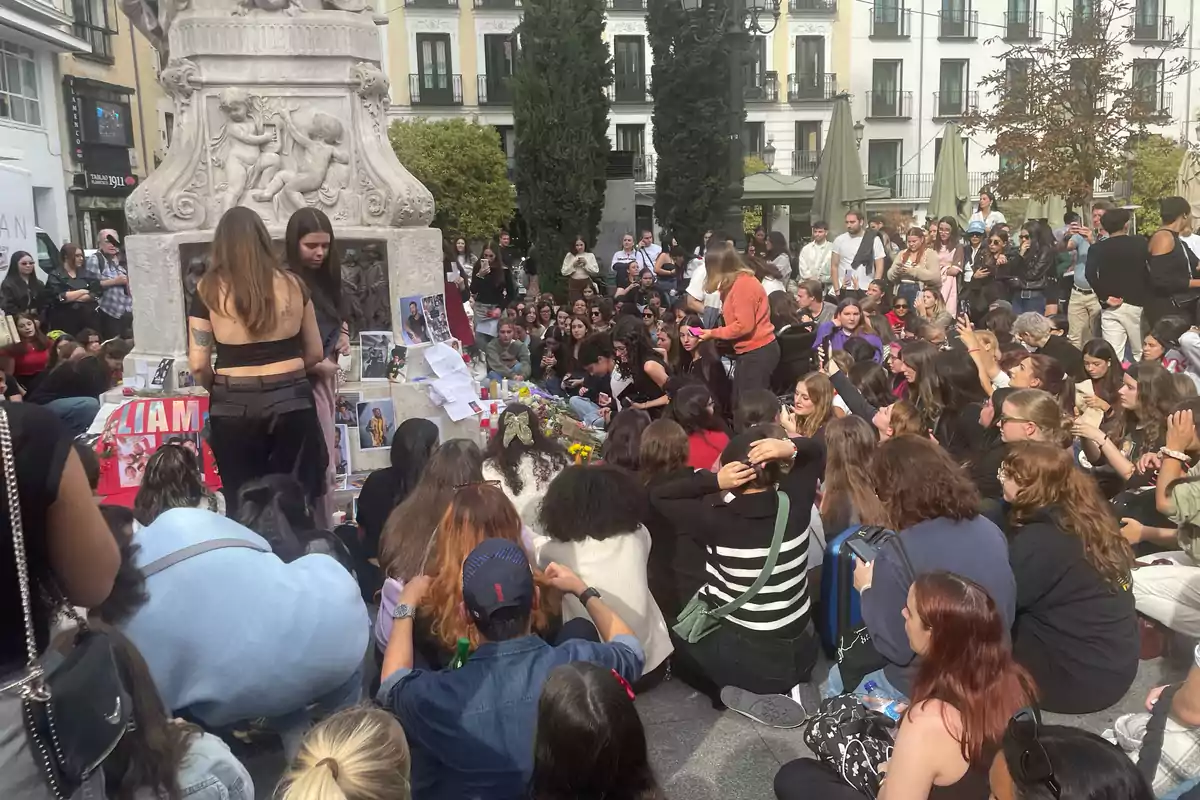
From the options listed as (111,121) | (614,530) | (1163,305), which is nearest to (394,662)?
(614,530)

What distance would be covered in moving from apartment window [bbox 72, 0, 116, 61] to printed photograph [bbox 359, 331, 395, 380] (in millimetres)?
27874

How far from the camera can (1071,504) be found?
345 centimetres

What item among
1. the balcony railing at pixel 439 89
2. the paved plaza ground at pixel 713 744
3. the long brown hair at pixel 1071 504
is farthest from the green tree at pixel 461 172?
the long brown hair at pixel 1071 504

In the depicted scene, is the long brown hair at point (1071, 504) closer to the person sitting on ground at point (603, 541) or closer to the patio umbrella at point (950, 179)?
the person sitting on ground at point (603, 541)

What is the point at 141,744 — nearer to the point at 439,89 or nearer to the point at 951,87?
the point at 439,89

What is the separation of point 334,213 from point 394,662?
469 centimetres

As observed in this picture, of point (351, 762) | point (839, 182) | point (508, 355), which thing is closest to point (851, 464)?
point (351, 762)

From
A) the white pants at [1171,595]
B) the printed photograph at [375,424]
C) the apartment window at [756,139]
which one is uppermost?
the apartment window at [756,139]

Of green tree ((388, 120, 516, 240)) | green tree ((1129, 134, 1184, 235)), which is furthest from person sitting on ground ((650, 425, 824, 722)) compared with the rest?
green tree ((1129, 134, 1184, 235))

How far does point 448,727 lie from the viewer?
2463 mm

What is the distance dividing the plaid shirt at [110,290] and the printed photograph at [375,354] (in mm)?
4637

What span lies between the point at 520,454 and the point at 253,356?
1243 millimetres

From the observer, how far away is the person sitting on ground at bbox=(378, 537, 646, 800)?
2.45 metres

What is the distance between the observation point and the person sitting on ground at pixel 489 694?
2449 millimetres
